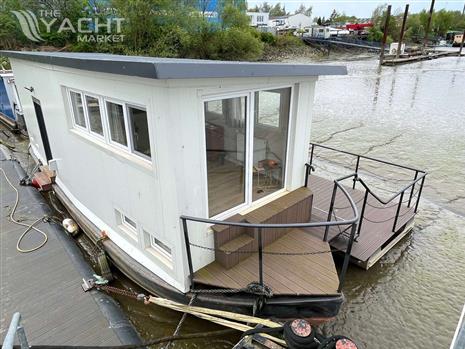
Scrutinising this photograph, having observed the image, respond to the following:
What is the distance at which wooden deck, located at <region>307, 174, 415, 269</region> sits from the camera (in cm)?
547

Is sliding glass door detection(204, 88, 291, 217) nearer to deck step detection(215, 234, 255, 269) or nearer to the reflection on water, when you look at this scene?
deck step detection(215, 234, 255, 269)

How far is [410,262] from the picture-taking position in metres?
6.16

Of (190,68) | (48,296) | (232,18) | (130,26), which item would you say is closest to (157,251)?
(48,296)

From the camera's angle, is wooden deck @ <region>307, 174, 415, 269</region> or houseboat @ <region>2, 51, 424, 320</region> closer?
houseboat @ <region>2, 51, 424, 320</region>

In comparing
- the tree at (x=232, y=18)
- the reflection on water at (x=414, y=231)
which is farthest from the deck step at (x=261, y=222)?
the tree at (x=232, y=18)

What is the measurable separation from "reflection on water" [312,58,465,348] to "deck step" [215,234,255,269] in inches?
78.7

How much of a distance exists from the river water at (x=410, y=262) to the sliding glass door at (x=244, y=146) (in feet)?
6.87

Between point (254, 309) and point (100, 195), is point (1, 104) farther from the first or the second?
point (254, 309)

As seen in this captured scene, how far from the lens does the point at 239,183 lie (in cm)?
457

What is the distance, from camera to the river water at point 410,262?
15.4 ft

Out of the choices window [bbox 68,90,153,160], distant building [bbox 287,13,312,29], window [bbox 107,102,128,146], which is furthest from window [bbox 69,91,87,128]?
distant building [bbox 287,13,312,29]

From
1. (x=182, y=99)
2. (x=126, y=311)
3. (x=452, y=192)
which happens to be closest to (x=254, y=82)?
(x=182, y=99)

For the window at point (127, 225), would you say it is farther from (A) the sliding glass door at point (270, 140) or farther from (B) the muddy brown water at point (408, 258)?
(A) the sliding glass door at point (270, 140)

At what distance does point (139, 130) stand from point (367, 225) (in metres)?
4.84
